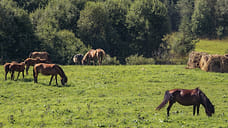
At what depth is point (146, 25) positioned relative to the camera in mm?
69938

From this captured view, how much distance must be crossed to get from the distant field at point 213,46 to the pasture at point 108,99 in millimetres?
60947

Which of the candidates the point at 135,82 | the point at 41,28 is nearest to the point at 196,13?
the point at 41,28

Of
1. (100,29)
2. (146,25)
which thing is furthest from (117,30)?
(146,25)

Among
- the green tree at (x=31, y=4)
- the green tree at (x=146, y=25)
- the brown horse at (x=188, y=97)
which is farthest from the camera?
the green tree at (x=31, y=4)

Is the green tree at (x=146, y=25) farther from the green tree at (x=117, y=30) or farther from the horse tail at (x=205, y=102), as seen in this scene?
the horse tail at (x=205, y=102)

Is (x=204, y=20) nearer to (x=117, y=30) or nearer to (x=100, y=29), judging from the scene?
(x=117, y=30)

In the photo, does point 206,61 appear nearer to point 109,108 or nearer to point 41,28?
point 109,108

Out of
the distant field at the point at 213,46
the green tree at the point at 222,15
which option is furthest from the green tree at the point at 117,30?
the green tree at the point at 222,15

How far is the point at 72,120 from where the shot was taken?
1716 centimetres

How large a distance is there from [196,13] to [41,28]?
278 feet

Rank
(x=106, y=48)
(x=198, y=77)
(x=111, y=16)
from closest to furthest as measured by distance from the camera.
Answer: (x=198, y=77) → (x=106, y=48) → (x=111, y=16)

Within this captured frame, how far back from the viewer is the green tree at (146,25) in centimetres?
7031

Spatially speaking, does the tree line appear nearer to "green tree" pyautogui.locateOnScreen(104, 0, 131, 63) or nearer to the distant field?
"green tree" pyautogui.locateOnScreen(104, 0, 131, 63)

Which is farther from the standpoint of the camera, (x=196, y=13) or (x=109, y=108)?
(x=196, y=13)
